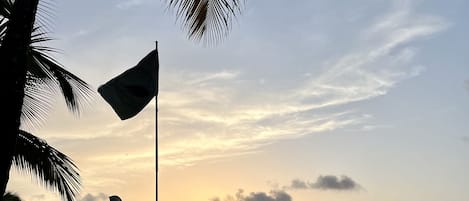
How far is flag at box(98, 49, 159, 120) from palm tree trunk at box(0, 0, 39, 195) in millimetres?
4271

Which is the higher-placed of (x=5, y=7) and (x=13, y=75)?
(x=5, y=7)

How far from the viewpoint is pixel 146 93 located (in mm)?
12734

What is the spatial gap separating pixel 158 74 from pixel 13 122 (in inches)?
236

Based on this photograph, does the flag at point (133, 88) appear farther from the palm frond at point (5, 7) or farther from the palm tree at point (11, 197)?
the palm tree at point (11, 197)

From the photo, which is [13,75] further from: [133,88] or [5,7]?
[133,88]

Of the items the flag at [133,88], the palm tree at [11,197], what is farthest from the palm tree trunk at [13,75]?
the palm tree at [11,197]

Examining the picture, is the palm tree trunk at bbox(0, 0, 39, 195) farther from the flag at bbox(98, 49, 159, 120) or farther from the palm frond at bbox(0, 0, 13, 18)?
the flag at bbox(98, 49, 159, 120)

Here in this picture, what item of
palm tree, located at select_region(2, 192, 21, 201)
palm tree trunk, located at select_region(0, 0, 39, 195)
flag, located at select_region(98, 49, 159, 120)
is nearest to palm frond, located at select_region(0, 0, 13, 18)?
flag, located at select_region(98, 49, 159, 120)

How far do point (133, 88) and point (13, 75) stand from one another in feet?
Result: 17.0

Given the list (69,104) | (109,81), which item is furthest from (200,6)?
(69,104)

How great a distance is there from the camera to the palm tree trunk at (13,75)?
7.36 m

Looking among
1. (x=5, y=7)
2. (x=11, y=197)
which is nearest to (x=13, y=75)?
(x=5, y=7)

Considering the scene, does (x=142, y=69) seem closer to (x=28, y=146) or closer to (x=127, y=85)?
(x=127, y=85)

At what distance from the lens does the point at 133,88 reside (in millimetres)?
12695
